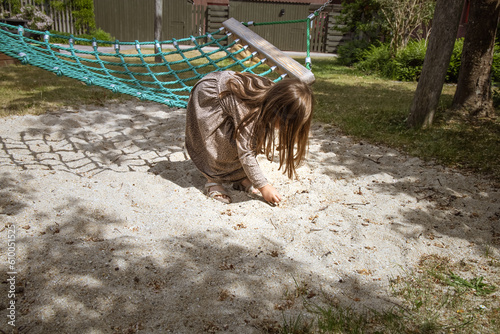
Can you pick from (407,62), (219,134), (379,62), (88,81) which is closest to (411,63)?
(407,62)

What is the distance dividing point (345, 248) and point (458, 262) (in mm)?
623

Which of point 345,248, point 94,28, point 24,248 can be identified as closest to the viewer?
point 24,248

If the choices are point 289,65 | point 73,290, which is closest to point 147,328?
point 73,290

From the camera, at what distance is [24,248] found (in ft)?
6.76

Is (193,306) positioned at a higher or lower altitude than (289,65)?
lower

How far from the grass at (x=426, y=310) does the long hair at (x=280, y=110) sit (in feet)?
3.29

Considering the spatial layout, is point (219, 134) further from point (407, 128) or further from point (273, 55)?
point (407, 128)

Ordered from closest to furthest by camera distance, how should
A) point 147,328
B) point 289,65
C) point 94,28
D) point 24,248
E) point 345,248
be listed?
point 147,328
point 24,248
point 345,248
point 289,65
point 94,28

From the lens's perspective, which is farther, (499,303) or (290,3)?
(290,3)

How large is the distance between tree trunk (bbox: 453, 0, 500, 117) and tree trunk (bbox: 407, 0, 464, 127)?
1.02 meters

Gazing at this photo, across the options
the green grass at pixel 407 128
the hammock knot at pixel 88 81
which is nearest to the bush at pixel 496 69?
the green grass at pixel 407 128

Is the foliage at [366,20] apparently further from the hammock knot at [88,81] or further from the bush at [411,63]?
the hammock knot at [88,81]

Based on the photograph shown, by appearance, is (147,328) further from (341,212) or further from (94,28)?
(94,28)

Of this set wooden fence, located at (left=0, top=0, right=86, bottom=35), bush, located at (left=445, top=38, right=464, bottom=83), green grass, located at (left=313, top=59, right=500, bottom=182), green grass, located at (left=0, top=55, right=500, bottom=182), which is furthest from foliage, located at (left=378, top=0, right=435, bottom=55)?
wooden fence, located at (left=0, top=0, right=86, bottom=35)
